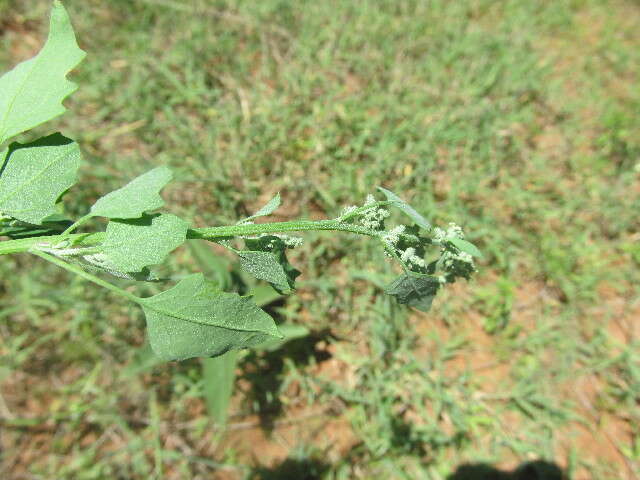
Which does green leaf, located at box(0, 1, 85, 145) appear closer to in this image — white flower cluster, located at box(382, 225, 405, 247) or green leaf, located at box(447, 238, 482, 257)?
white flower cluster, located at box(382, 225, 405, 247)

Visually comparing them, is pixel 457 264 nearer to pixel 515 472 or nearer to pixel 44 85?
pixel 44 85

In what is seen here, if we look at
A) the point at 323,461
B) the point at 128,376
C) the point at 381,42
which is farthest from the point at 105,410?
the point at 381,42

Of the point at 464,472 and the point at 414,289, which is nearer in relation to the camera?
the point at 414,289

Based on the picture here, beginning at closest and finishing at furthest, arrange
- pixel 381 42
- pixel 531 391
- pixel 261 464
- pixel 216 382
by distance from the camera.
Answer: pixel 216 382 → pixel 261 464 → pixel 531 391 → pixel 381 42

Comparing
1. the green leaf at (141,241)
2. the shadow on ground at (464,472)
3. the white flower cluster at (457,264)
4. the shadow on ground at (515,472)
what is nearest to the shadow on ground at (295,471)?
the shadow on ground at (464,472)

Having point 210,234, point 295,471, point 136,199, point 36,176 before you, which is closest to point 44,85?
point 36,176

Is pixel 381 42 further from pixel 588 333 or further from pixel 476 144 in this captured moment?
pixel 588 333

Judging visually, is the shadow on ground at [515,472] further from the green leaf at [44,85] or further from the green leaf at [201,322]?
the green leaf at [44,85]

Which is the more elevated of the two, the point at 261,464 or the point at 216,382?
the point at 216,382
